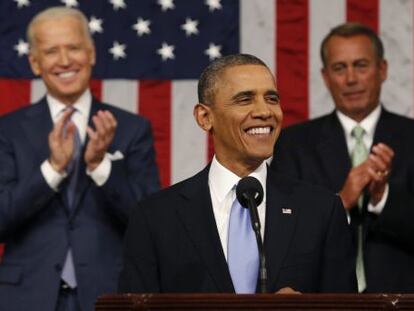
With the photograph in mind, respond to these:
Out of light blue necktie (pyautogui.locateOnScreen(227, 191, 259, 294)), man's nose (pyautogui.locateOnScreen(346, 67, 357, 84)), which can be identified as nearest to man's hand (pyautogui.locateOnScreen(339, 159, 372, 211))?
man's nose (pyautogui.locateOnScreen(346, 67, 357, 84))

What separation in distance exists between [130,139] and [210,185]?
1.08 metres

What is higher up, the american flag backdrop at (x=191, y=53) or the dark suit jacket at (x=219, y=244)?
the american flag backdrop at (x=191, y=53)

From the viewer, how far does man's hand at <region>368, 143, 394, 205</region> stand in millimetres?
4293

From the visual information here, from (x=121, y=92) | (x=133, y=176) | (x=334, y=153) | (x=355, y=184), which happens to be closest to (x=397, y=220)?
(x=355, y=184)

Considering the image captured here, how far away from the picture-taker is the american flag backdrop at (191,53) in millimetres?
5344

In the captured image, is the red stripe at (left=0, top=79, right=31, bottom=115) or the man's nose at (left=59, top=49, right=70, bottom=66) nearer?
the man's nose at (left=59, top=49, right=70, bottom=66)

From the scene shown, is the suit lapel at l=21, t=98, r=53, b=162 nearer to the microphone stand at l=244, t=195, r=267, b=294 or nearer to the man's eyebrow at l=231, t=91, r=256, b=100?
the man's eyebrow at l=231, t=91, r=256, b=100

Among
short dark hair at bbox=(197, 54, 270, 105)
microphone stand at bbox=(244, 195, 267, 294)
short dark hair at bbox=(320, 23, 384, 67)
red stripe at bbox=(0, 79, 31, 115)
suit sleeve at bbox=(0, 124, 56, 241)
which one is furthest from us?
red stripe at bbox=(0, 79, 31, 115)

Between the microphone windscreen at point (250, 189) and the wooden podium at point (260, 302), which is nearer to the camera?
the wooden podium at point (260, 302)

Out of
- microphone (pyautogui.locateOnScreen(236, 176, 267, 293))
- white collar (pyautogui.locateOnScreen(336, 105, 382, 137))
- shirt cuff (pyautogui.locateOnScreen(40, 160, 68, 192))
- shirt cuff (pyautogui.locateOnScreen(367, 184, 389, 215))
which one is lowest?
shirt cuff (pyautogui.locateOnScreen(367, 184, 389, 215))

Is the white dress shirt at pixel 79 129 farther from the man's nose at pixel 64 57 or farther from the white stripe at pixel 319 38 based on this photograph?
the white stripe at pixel 319 38

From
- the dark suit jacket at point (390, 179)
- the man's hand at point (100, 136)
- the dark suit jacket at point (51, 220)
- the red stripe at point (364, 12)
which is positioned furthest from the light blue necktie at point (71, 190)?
the red stripe at point (364, 12)

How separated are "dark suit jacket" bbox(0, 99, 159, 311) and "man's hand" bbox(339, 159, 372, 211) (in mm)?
722

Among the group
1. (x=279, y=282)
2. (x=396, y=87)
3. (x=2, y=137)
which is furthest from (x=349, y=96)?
(x=279, y=282)
